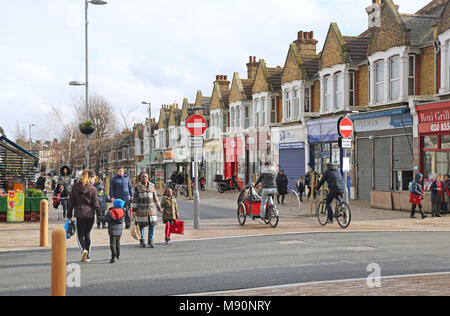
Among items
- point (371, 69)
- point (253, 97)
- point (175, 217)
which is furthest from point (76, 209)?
point (253, 97)

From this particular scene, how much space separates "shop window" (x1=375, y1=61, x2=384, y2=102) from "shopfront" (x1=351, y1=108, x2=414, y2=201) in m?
0.96

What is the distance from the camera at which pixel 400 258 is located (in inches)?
399

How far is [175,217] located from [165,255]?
2.13 m

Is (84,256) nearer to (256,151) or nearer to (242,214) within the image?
(242,214)

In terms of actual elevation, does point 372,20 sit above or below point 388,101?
above

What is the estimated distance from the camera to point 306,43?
3650 centimetres

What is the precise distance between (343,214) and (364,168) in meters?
13.3

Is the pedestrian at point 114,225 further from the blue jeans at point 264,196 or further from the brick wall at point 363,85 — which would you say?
the brick wall at point 363,85

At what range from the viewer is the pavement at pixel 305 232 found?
7121mm

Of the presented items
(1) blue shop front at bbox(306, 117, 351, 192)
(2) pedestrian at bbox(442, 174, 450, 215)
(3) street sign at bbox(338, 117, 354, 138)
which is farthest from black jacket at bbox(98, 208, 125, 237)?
(1) blue shop front at bbox(306, 117, 351, 192)

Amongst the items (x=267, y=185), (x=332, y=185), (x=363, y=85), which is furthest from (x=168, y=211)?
(x=363, y=85)

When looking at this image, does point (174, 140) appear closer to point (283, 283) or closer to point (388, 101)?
point (388, 101)

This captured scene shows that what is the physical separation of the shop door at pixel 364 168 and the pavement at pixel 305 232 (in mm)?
6160

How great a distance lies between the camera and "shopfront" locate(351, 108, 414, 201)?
82.6ft
